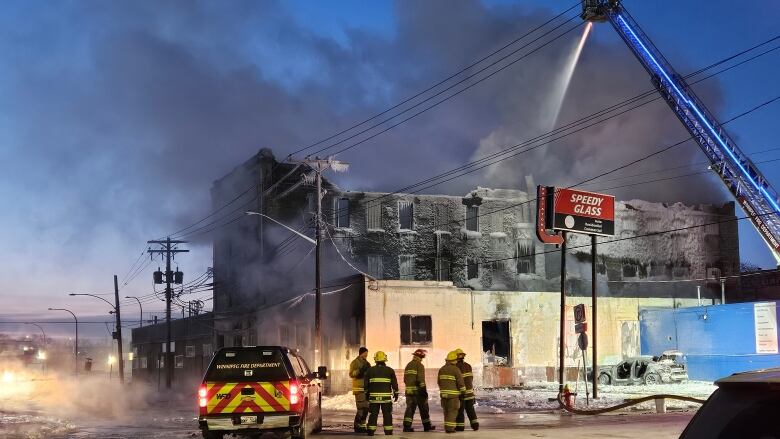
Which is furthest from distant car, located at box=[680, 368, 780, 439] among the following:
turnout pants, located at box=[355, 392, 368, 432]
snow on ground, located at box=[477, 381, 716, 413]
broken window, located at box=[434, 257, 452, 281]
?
broken window, located at box=[434, 257, 452, 281]

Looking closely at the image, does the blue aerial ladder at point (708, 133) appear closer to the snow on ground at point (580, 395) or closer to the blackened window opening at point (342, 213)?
the snow on ground at point (580, 395)

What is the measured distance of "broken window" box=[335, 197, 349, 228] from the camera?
51.3 metres

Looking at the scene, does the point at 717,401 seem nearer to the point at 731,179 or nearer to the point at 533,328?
the point at 533,328

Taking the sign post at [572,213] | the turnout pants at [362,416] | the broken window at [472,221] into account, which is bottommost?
the turnout pants at [362,416]

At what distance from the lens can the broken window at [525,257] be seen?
2092 inches

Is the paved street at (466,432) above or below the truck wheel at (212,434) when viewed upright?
below

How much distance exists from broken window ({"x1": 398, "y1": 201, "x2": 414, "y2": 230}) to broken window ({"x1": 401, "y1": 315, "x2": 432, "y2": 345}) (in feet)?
59.0

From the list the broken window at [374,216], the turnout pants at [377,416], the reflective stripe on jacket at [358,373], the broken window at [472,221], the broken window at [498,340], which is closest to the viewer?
the turnout pants at [377,416]

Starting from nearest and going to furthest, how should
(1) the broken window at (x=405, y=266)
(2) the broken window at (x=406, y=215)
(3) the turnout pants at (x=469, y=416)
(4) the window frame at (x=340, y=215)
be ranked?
→ (3) the turnout pants at (x=469, y=416)
(4) the window frame at (x=340, y=215)
(1) the broken window at (x=405, y=266)
(2) the broken window at (x=406, y=215)

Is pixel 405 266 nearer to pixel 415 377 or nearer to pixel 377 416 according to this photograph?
pixel 415 377

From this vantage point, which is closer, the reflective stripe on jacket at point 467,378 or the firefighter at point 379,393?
the firefighter at point 379,393

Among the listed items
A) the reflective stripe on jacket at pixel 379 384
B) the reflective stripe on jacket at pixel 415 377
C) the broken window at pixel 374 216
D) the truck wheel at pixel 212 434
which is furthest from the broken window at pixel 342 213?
the truck wheel at pixel 212 434

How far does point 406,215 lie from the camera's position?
2078 inches

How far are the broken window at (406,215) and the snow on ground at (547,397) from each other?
19.7m
